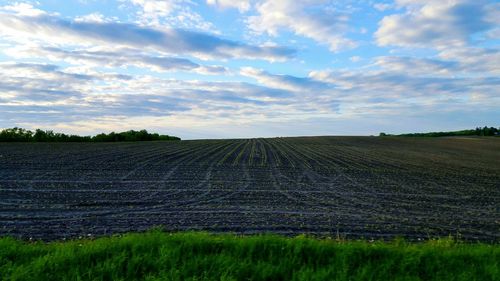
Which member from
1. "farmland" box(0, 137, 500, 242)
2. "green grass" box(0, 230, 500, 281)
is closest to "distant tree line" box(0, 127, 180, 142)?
"farmland" box(0, 137, 500, 242)

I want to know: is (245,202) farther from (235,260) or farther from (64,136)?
(64,136)

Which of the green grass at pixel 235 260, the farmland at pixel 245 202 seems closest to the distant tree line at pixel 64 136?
the farmland at pixel 245 202

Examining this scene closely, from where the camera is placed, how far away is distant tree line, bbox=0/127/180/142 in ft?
156

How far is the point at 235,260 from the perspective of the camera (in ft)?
19.3

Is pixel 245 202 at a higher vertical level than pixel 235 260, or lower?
lower

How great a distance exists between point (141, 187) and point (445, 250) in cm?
1079

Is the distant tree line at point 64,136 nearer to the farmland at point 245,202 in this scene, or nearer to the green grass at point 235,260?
the farmland at point 245,202

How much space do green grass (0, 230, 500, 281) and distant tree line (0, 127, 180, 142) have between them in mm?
47447

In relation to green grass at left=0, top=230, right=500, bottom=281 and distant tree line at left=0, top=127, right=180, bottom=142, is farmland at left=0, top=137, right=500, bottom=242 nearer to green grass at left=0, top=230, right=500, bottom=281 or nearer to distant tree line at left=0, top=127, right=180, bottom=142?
green grass at left=0, top=230, right=500, bottom=281

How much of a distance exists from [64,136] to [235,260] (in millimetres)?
54666

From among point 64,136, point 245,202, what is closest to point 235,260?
point 245,202

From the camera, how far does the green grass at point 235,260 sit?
218 inches

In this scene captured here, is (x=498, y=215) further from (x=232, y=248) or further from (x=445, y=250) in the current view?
(x=232, y=248)

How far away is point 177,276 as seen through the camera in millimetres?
5387
